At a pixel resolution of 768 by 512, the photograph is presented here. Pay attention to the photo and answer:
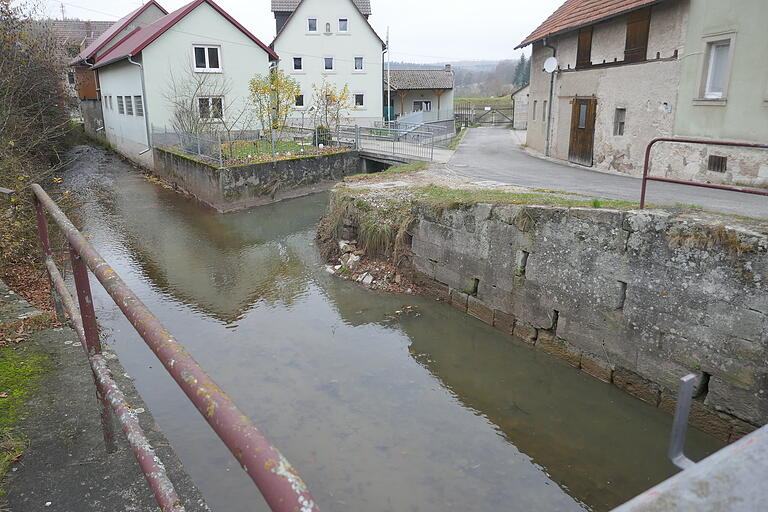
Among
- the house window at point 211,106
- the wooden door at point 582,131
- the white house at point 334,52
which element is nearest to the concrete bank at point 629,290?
the wooden door at point 582,131

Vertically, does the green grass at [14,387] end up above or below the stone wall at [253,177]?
above

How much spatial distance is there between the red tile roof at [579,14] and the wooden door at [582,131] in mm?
2525

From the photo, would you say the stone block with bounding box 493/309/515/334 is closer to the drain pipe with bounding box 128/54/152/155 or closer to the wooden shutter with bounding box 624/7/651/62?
the wooden shutter with bounding box 624/7/651/62

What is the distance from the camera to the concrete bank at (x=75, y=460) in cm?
264

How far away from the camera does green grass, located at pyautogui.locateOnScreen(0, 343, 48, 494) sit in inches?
116

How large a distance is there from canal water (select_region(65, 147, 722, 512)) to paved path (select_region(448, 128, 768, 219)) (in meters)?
4.16

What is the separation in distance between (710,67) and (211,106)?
19308 mm

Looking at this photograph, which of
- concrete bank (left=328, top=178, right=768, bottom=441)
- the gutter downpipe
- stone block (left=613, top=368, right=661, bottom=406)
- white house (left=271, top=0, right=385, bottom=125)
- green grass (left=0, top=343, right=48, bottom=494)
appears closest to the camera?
green grass (left=0, top=343, right=48, bottom=494)

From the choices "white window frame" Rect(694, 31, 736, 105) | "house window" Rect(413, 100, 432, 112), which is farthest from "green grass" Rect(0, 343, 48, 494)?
"house window" Rect(413, 100, 432, 112)

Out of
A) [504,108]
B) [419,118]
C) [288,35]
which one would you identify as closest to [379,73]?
[419,118]

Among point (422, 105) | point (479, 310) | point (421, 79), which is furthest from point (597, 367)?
point (421, 79)

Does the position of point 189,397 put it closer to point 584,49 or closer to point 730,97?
point 730,97

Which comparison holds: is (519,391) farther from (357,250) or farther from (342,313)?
(357,250)

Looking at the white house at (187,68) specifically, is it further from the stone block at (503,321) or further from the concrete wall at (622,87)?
the stone block at (503,321)
